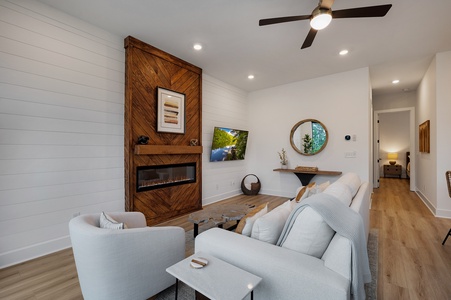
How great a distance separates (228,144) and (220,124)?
54 centimetres

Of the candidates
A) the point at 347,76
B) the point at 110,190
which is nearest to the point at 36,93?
the point at 110,190

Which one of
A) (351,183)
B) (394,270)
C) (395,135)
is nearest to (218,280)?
(351,183)

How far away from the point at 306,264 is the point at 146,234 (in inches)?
46.8

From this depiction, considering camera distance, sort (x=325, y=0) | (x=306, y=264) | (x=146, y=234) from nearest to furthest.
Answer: (x=306, y=264), (x=146, y=234), (x=325, y=0)

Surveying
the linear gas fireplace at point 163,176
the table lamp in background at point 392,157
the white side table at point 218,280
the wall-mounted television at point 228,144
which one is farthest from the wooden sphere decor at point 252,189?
the table lamp in background at point 392,157

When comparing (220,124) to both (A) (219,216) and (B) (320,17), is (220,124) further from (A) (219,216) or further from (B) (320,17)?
(B) (320,17)

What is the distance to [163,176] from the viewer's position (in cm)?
393

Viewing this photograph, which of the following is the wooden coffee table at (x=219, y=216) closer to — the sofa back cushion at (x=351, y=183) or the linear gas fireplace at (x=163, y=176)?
the linear gas fireplace at (x=163, y=176)

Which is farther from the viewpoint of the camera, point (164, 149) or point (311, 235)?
point (164, 149)

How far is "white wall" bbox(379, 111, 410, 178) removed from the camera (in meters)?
8.88

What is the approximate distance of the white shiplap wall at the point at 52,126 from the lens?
94.9 inches

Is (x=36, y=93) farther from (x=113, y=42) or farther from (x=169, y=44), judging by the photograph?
(x=169, y=44)

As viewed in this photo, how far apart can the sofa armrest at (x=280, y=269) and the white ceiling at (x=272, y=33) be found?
2688 millimetres

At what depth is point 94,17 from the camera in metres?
2.88
